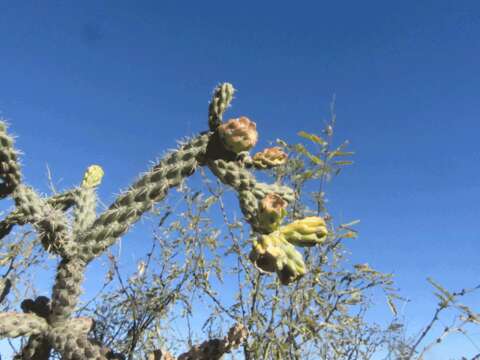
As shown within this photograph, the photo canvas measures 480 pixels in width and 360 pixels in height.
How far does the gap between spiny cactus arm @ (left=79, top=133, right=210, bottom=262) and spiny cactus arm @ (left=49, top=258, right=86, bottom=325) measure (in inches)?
2.2

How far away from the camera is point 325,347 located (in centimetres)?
310

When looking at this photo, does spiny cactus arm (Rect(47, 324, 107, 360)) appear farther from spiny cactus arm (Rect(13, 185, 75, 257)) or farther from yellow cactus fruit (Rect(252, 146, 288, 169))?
yellow cactus fruit (Rect(252, 146, 288, 169))

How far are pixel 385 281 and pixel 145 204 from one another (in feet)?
5.36

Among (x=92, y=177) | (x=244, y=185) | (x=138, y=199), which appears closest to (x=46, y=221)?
(x=138, y=199)

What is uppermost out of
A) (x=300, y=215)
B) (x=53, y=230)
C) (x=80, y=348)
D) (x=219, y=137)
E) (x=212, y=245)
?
(x=300, y=215)

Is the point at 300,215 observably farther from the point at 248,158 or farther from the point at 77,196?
the point at 77,196

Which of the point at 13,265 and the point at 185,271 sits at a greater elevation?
the point at 185,271

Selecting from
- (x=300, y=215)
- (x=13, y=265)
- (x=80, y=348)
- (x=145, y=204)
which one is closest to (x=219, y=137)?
(x=145, y=204)

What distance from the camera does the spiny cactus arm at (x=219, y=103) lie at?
2088 mm

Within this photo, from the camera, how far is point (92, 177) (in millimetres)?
2453

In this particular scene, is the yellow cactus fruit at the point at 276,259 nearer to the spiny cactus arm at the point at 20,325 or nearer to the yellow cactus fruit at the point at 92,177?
the spiny cactus arm at the point at 20,325

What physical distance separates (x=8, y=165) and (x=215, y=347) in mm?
1169

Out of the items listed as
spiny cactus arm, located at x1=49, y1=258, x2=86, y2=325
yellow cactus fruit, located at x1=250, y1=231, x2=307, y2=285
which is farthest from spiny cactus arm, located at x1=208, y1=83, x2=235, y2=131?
spiny cactus arm, located at x1=49, y1=258, x2=86, y2=325

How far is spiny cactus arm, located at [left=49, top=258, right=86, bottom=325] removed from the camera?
190cm
